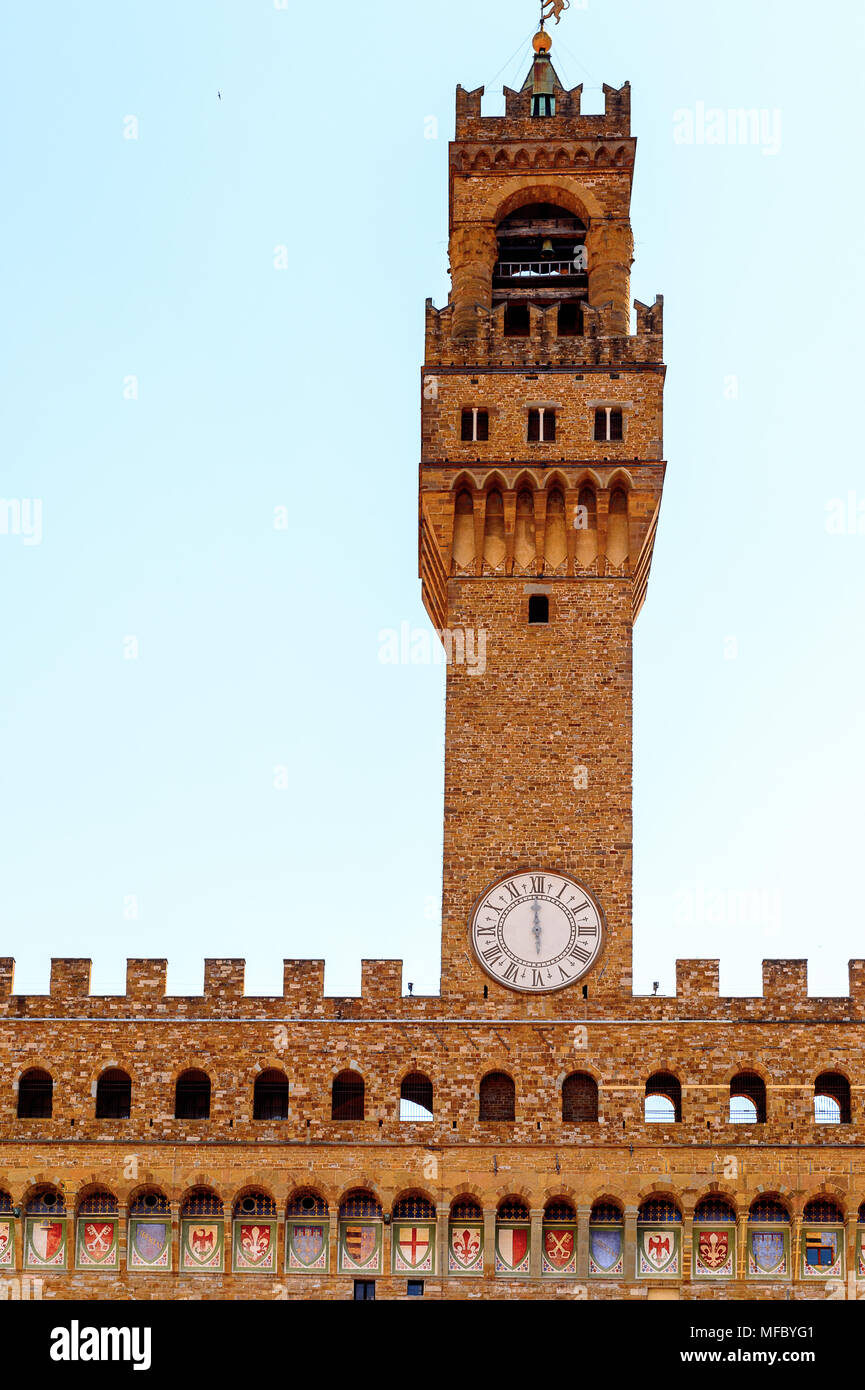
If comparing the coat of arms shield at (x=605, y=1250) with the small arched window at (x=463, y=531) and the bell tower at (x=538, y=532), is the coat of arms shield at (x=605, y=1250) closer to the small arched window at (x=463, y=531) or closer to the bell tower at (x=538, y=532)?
the bell tower at (x=538, y=532)

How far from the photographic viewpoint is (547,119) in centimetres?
5472

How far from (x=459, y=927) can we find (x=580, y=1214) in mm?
6831

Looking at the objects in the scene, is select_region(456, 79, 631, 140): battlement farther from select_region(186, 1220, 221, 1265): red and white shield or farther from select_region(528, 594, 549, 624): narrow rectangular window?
select_region(186, 1220, 221, 1265): red and white shield

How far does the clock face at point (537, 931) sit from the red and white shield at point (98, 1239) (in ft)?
32.5

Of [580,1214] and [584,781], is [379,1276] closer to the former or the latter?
[580,1214]

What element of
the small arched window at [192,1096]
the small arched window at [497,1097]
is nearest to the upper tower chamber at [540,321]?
the small arched window at [497,1097]

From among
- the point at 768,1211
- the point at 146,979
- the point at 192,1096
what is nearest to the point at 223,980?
the point at 146,979

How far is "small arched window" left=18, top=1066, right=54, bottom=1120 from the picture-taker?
157 ft

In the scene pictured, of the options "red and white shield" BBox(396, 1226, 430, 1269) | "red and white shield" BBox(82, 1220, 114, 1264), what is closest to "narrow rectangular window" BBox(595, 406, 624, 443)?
"red and white shield" BBox(396, 1226, 430, 1269)

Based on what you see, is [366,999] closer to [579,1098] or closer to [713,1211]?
[579,1098]

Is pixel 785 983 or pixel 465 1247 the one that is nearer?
pixel 465 1247

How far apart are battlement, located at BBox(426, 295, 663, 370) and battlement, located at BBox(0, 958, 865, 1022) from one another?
14.8 metres

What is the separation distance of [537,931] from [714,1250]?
783 centimetres
